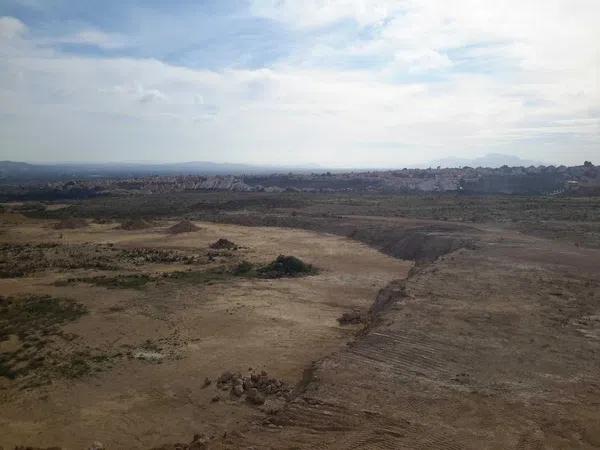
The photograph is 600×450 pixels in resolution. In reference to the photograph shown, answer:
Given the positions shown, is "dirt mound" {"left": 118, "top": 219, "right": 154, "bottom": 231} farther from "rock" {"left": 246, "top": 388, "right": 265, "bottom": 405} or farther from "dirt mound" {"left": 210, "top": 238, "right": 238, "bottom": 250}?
"rock" {"left": 246, "top": 388, "right": 265, "bottom": 405}

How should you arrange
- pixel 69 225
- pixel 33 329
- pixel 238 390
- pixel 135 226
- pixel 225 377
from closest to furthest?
pixel 238 390 < pixel 225 377 < pixel 33 329 < pixel 135 226 < pixel 69 225

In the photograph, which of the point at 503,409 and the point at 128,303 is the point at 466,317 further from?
the point at 128,303

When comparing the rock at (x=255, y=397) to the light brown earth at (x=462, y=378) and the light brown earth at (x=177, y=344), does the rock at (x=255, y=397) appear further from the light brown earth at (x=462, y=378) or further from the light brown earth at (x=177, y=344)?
the light brown earth at (x=462, y=378)

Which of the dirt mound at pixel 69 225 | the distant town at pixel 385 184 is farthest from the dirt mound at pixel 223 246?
the distant town at pixel 385 184

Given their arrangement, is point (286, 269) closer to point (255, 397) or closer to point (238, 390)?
point (238, 390)

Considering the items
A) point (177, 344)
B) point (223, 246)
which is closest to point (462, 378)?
point (177, 344)

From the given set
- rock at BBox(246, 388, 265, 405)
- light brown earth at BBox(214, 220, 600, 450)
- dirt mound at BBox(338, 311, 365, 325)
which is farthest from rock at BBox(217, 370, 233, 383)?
dirt mound at BBox(338, 311, 365, 325)

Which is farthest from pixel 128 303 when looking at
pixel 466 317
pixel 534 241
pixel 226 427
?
pixel 534 241
